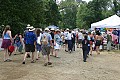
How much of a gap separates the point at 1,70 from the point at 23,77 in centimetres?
180

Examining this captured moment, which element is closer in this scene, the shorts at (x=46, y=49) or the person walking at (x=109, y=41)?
the shorts at (x=46, y=49)

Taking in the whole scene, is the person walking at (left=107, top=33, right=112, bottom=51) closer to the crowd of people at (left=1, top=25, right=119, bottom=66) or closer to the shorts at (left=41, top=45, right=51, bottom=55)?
the crowd of people at (left=1, top=25, right=119, bottom=66)

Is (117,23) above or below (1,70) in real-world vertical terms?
above

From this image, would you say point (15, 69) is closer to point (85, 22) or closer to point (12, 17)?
point (12, 17)

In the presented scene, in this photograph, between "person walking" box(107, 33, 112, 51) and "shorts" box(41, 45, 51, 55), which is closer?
"shorts" box(41, 45, 51, 55)

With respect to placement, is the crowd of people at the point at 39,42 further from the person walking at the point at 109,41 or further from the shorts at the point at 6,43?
the person walking at the point at 109,41

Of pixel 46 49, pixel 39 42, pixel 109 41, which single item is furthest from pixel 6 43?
pixel 109 41

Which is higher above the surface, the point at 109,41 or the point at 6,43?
the point at 109,41

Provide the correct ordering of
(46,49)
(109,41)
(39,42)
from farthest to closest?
(109,41), (39,42), (46,49)

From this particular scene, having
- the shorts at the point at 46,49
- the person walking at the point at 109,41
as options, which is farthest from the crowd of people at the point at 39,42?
the person walking at the point at 109,41

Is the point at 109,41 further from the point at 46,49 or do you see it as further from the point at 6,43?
the point at 6,43

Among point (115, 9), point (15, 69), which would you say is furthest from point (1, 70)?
point (115, 9)

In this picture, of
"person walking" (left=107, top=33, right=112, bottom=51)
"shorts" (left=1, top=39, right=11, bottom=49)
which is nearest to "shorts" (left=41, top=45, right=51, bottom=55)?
"shorts" (left=1, top=39, right=11, bottom=49)

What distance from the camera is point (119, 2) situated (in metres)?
66.4
